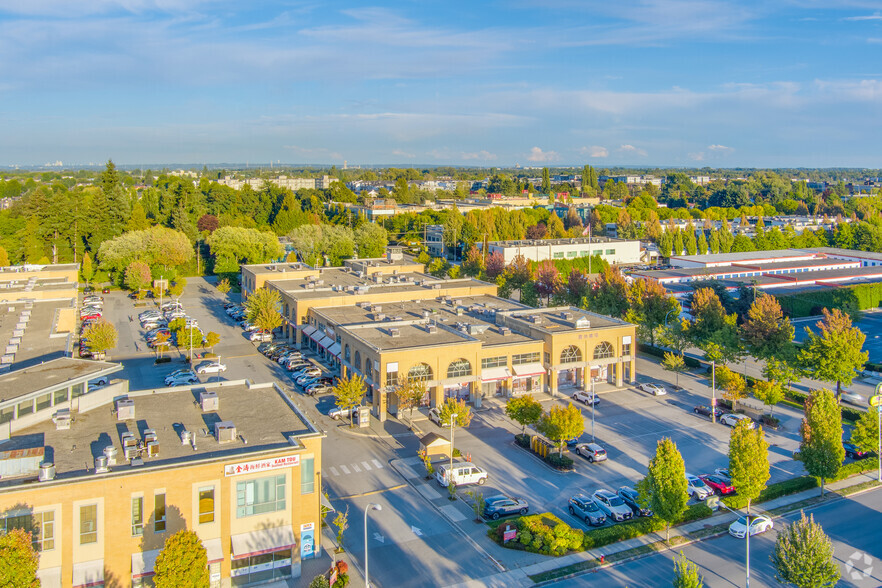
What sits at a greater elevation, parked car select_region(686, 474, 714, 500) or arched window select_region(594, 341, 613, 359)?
arched window select_region(594, 341, 613, 359)

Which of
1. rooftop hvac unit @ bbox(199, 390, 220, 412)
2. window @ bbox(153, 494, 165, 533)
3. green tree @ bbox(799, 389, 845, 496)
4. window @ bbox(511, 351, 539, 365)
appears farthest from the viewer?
window @ bbox(511, 351, 539, 365)

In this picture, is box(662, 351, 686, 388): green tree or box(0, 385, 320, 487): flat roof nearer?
box(0, 385, 320, 487): flat roof

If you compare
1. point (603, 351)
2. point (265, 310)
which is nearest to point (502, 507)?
point (603, 351)

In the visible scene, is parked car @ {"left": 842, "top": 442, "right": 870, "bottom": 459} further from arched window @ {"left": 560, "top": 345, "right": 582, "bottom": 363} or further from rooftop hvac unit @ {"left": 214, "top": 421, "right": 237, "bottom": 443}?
rooftop hvac unit @ {"left": 214, "top": 421, "right": 237, "bottom": 443}

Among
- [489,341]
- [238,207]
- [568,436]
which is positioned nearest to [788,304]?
[489,341]

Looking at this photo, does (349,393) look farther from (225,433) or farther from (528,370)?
(225,433)

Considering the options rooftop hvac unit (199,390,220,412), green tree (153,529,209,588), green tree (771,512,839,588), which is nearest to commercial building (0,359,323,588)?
rooftop hvac unit (199,390,220,412)
